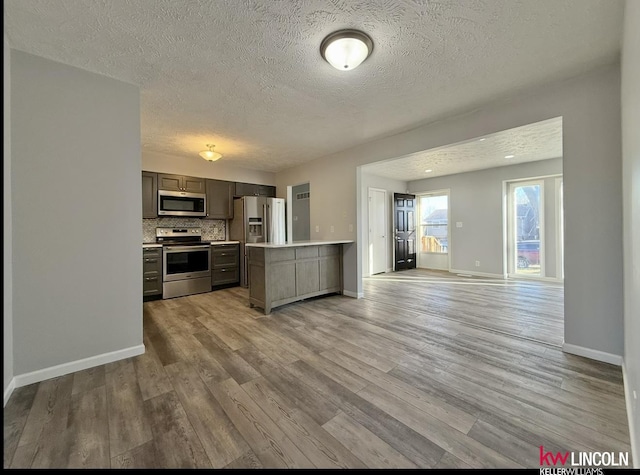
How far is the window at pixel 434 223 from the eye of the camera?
7.10m

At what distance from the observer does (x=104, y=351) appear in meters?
Answer: 2.32

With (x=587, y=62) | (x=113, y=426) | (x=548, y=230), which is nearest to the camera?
(x=113, y=426)

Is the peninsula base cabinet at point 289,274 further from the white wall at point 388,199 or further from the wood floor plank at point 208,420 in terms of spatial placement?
the white wall at point 388,199

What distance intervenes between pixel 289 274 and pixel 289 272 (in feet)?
0.10

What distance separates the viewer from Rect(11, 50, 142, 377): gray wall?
79.0 inches

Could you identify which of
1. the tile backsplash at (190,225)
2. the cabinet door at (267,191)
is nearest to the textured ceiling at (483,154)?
the cabinet door at (267,191)

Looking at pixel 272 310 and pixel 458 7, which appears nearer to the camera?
pixel 458 7

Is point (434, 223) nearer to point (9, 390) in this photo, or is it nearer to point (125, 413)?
point (125, 413)

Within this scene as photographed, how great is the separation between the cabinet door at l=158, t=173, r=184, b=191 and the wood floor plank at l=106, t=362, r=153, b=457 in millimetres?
3349

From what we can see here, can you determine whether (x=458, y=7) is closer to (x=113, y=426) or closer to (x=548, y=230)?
(x=113, y=426)

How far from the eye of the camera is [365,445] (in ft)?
4.62

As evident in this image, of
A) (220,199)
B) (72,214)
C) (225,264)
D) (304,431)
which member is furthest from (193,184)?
(304,431)
